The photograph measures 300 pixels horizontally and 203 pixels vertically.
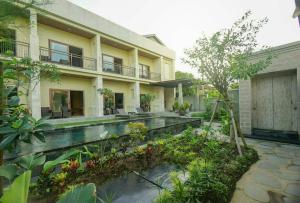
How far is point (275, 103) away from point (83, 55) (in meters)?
14.5

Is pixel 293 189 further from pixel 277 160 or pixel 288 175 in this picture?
pixel 277 160

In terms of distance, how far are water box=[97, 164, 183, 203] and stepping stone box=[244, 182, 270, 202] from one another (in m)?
1.31

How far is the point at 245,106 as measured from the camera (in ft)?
23.6

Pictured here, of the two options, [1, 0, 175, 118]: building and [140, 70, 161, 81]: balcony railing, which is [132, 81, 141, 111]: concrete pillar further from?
[140, 70, 161, 81]: balcony railing

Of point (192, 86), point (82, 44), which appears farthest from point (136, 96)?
point (192, 86)

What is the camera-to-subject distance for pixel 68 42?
47.3 feet

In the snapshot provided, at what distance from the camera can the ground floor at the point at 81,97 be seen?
12362 millimetres

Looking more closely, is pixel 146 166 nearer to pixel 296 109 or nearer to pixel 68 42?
pixel 296 109

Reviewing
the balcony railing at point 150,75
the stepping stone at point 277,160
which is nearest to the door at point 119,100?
the balcony railing at point 150,75

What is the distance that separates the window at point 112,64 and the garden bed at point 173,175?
1398 cm

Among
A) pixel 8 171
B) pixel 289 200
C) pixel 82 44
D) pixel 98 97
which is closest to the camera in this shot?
pixel 8 171

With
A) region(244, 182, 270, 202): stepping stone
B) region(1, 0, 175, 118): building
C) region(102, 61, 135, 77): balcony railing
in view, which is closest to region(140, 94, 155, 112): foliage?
region(1, 0, 175, 118): building

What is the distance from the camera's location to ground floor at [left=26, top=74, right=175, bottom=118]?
12362 millimetres

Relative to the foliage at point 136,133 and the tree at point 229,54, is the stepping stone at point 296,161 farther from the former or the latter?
the foliage at point 136,133
